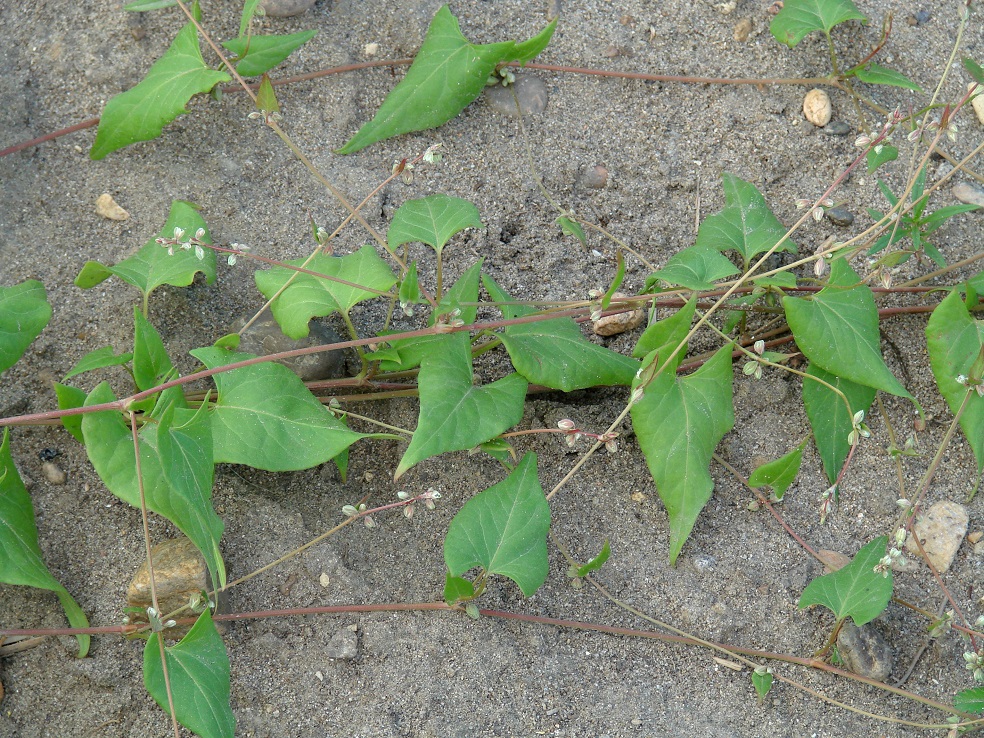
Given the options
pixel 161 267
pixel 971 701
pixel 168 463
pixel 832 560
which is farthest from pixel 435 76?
pixel 971 701

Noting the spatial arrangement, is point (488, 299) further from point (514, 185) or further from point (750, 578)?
point (750, 578)

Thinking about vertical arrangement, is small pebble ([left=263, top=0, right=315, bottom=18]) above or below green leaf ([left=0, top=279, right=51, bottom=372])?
above

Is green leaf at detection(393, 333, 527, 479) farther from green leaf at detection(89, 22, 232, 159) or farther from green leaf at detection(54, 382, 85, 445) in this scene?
green leaf at detection(89, 22, 232, 159)

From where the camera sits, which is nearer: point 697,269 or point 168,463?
point 168,463

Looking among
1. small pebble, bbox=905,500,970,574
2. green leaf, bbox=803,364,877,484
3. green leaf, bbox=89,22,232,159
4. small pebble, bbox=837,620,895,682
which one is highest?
green leaf, bbox=89,22,232,159

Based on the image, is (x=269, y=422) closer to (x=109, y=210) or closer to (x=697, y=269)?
(x=109, y=210)

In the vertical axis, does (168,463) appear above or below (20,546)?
above

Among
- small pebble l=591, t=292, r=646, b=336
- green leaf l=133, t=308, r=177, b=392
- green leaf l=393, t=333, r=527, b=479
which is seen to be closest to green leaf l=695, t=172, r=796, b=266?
small pebble l=591, t=292, r=646, b=336
